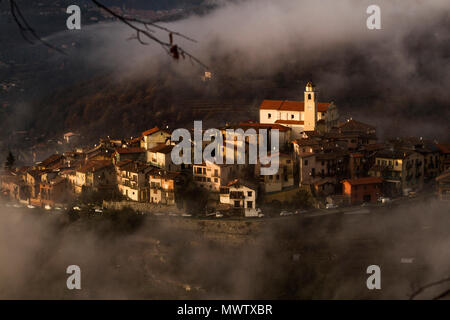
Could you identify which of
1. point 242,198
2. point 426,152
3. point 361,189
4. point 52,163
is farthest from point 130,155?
point 426,152

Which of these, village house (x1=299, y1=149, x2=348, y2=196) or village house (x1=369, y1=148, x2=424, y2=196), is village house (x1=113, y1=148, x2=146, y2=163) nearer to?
village house (x1=299, y1=149, x2=348, y2=196)

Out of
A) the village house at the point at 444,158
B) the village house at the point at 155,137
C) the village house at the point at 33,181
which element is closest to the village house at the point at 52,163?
the village house at the point at 33,181

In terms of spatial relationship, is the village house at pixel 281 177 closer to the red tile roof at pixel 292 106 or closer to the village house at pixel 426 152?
the red tile roof at pixel 292 106

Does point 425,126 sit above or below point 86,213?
above

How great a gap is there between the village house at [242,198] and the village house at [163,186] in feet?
4.11

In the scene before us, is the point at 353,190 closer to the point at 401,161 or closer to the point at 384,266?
the point at 401,161

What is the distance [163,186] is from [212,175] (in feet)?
3.58

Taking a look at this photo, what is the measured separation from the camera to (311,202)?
16.9 metres

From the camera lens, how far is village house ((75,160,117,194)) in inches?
737


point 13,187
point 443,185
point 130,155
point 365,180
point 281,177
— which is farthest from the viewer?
point 13,187

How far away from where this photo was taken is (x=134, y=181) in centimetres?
1783

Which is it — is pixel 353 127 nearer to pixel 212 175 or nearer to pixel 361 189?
pixel 361 189

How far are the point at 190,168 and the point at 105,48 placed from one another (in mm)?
25444

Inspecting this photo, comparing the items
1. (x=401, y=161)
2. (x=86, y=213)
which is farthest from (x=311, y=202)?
(x=86, y=213)
